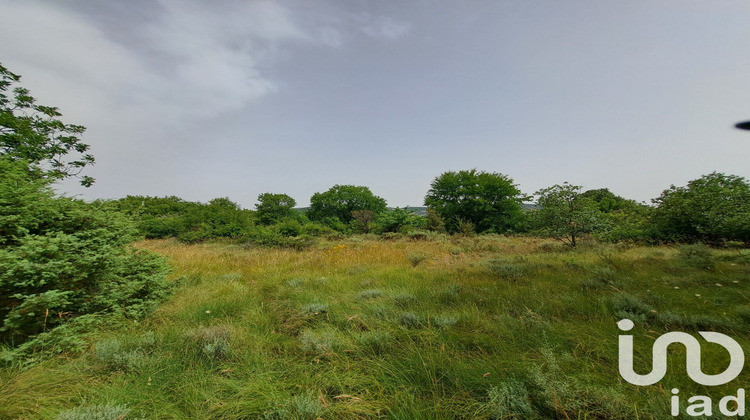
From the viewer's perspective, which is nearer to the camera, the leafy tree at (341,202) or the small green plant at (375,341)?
the small green plant at (375,341)

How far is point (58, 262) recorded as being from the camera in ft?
8.39

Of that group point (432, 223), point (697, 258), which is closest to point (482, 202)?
point (432, 223)

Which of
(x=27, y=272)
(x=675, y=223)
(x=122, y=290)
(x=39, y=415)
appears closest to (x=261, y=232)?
(x=122, y=290)

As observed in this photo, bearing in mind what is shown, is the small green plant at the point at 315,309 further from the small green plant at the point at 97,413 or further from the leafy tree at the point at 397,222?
the leafy tree at the point at 397,222

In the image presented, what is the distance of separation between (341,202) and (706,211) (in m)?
41.8

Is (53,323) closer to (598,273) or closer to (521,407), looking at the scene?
(521,407)

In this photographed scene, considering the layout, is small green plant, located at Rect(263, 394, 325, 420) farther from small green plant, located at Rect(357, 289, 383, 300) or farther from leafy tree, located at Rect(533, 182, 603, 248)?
leafy tree, located at Rect(533, 182, 603, 248)

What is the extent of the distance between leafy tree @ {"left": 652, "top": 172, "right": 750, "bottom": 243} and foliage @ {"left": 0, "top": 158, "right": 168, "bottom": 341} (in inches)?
526

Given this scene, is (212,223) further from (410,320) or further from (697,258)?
(697,258)

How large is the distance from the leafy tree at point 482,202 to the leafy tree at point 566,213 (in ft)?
47.1

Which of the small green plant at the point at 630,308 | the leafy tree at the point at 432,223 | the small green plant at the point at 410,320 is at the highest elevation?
the leafy tree at the point at 432,223

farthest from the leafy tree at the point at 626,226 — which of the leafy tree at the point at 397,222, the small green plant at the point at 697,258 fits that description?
the leafy tree at the point at 397,222
